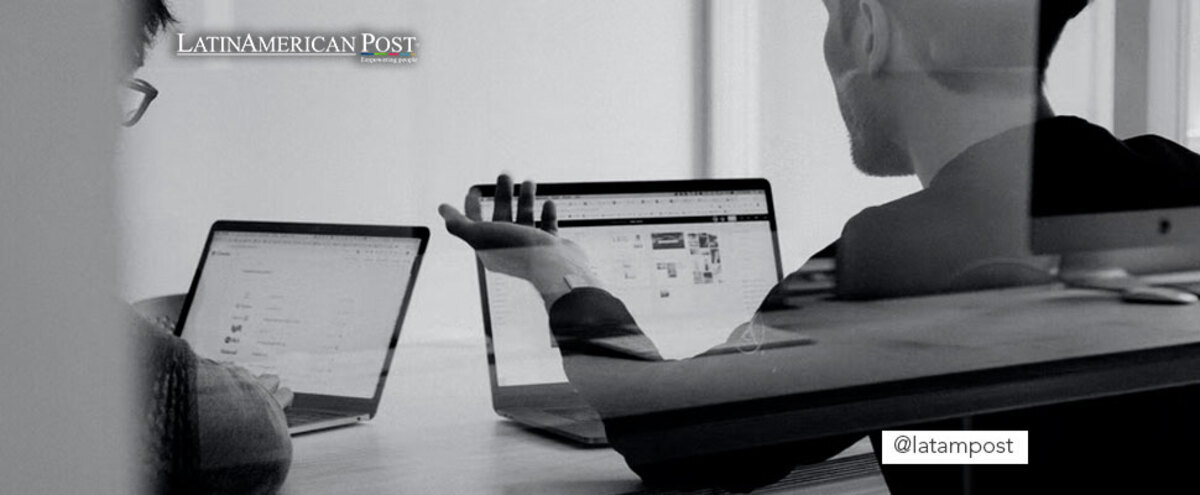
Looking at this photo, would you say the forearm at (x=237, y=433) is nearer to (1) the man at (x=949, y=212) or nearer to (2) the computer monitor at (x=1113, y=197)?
(1) the man at (x=949, y=212)

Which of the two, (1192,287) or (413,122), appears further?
(1192,287)

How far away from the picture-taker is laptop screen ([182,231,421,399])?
0.63 meters

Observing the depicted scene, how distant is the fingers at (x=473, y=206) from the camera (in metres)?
0.68

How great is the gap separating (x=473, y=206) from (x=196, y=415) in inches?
8.2

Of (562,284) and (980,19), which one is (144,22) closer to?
(562,284)

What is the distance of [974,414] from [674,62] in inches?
14.1

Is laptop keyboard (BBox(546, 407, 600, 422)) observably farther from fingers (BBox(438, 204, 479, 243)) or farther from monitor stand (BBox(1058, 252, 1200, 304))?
monitor stand (BBox(1058, 252, 1200, 304))

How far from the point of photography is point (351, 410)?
67cm

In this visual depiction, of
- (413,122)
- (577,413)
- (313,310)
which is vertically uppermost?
(413,122)

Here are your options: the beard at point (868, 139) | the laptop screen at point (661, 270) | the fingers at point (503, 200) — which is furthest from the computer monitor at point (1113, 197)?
the fingers at point (503, 200)

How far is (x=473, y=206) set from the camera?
69 centimetres

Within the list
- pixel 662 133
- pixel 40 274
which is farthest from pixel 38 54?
pixel 662 133

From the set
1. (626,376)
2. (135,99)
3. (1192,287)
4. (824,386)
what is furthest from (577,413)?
(1192,287)

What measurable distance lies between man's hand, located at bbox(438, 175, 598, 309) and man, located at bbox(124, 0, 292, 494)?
15 cm
